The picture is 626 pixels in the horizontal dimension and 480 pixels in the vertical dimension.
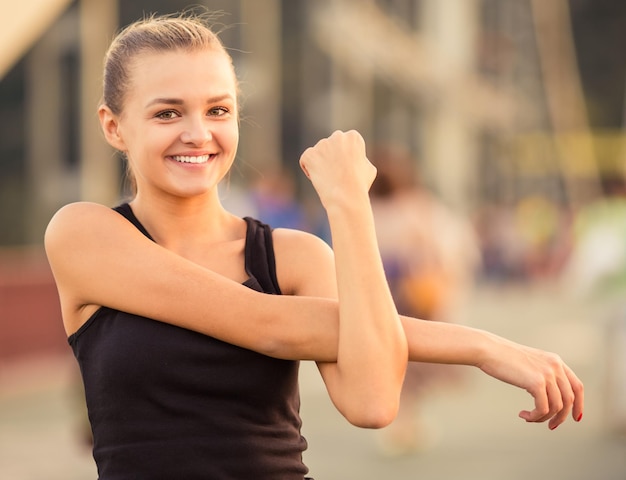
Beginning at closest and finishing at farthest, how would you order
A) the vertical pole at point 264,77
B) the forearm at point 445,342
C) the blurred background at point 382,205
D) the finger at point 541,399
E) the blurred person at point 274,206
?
1. the finger at point 541,399
2. the forearm at point 445,342
3. the blurred background at point 382,205
4. the blurred person at point 274,206
5. the vertical pole at point 264,77

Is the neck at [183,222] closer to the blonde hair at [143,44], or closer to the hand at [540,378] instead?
the blonde hair at [143,44]

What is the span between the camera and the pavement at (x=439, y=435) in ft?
25.6

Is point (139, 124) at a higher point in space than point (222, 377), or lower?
higher

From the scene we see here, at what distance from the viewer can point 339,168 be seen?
8.04ft

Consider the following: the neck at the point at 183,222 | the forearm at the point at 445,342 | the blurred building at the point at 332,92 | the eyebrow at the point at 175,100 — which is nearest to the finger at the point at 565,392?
the forearm at the point at 445,342

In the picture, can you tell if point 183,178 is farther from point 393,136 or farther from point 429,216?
point 393,136

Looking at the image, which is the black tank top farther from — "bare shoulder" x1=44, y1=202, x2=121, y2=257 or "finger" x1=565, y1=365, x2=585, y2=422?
"finger" x1=565, y1=365, x2=585, y2=422

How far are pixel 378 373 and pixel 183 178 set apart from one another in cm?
52

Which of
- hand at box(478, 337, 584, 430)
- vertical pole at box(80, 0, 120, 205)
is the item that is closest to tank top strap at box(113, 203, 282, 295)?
hand at box(478, 337, 584, 430)

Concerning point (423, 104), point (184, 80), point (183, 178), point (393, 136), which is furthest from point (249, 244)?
point (423, 104)

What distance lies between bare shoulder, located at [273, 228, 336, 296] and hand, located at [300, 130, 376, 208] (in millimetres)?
135

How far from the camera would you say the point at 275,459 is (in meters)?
2.42

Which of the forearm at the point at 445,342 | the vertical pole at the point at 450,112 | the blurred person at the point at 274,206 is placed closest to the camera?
the forearm at the point at 445,342

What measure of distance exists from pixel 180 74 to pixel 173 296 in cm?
41
